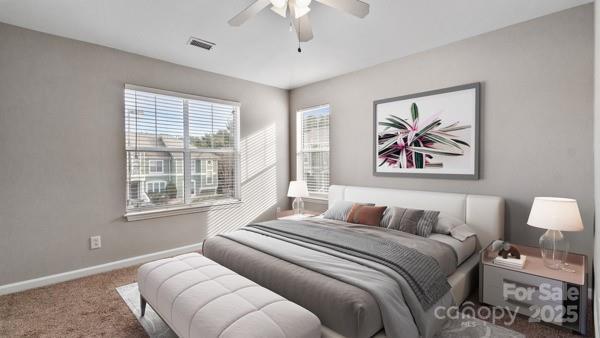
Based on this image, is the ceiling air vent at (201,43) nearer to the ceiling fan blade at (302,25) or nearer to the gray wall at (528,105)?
the ceiling fan blade at (302,25)

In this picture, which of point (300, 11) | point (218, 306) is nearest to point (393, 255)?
point (218, 306)

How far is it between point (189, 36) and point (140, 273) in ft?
7.63

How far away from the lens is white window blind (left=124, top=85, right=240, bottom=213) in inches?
140

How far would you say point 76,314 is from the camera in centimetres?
241

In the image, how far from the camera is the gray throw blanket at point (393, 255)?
1.95 metres

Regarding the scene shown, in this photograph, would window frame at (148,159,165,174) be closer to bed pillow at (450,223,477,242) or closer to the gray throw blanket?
the gray throw blanket

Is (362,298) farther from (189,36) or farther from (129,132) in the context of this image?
(129,132)

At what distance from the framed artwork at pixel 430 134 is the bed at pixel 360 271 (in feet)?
1.17

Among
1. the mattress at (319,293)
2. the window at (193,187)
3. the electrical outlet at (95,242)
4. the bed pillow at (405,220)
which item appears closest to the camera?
the mattress at (319,293)

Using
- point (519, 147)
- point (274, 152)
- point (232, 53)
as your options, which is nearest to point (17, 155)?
point (232, 53)

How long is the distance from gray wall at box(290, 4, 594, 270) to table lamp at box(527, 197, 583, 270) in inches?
17.5

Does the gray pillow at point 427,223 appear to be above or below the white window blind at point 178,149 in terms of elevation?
below

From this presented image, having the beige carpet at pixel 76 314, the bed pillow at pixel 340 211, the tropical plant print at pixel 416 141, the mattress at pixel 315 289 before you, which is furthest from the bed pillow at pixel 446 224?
the bed pillow at pixel 340 211

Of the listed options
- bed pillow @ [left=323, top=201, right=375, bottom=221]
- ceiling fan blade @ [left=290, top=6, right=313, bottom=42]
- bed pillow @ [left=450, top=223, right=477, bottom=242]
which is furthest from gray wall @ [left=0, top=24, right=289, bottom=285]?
bed pillow @ [left=450, top=223, right=477, bottom=242]
